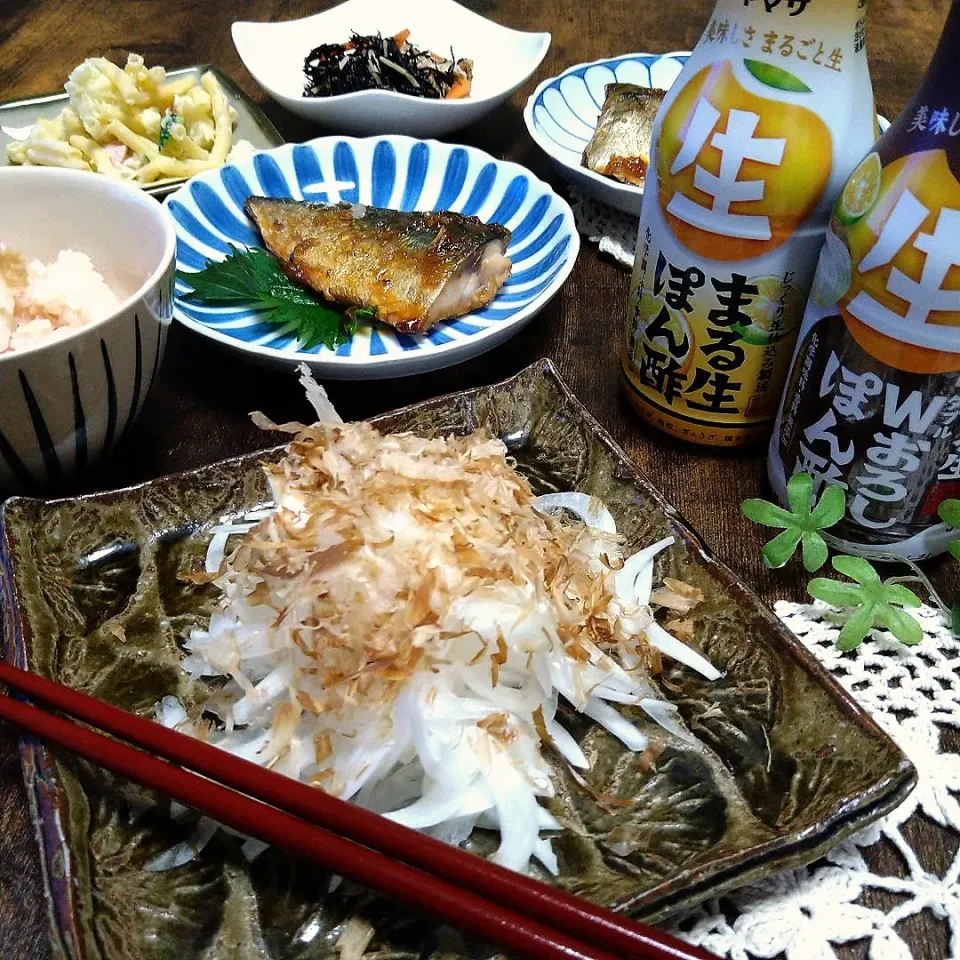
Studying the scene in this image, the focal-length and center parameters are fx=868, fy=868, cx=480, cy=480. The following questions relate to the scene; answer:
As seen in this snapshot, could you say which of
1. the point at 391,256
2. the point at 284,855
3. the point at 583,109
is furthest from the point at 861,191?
the point at 583,109

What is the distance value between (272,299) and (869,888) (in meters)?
1.28

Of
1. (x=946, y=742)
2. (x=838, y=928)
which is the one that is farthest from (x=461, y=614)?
(x=946, y=742)

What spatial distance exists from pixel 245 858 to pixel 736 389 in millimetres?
914

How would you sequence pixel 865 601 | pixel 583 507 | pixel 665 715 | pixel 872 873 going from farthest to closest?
pixel 583 507 < pixel 865 601 < pixel 665 715 < pixel 872 873

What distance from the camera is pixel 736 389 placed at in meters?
1.30

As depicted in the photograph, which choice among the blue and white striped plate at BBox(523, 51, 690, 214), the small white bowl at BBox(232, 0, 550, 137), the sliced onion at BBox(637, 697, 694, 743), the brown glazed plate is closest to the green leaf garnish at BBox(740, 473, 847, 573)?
the brown glazed plate

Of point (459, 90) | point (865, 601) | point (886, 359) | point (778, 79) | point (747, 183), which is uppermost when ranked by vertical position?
point (778, 79)

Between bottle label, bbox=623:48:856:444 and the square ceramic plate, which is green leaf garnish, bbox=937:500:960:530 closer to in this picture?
bottle label, bbox=623:48:856:444

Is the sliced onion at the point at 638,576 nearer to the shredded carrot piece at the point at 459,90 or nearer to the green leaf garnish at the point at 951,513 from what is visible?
the green leaf garnish at the point at 951,513

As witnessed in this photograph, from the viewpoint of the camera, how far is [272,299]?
1580 millimetres

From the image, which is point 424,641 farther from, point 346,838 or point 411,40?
point 411,40

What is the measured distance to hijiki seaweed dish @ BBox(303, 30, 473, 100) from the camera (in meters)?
2.10

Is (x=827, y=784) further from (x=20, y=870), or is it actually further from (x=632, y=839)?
(x=20, y=870)

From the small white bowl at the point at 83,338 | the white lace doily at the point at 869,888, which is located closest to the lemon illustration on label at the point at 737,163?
the white lace doily at the point at 869,888
